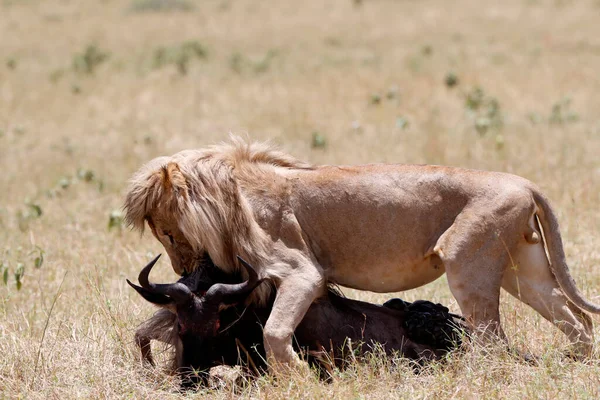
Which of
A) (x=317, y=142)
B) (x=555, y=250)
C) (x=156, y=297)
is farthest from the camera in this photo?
(x=317, y=142)

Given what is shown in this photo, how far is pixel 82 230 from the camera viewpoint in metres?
9.38

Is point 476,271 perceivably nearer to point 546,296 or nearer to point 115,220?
point 546,296

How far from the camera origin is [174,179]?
578cm

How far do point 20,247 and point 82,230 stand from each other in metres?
0.94

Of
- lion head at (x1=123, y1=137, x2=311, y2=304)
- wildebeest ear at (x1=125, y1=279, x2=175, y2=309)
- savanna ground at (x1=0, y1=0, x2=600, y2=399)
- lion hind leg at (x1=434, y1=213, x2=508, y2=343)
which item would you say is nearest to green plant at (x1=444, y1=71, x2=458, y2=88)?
savanna ground at (x1=0, y1=0, x2=600, y2=399)

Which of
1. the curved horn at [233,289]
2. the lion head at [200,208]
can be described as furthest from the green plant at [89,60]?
the curved horn at [233,289]

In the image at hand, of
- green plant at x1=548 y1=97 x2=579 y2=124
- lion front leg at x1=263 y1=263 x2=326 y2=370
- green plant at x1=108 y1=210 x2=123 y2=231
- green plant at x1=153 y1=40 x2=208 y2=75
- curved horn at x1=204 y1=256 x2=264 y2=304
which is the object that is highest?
green plant at x1=153 y1=40 x2=208 y2=75

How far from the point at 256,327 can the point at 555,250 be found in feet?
6.27

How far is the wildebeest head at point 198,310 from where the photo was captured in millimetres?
5500

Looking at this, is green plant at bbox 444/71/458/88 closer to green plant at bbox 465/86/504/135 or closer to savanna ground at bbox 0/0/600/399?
savanna ground at bbox 0/0/600/399

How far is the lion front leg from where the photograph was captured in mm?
5395

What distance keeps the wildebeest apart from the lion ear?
50 centimetres

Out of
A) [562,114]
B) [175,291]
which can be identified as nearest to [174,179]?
[175,291]

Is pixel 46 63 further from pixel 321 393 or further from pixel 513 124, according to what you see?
pixel 321 393
